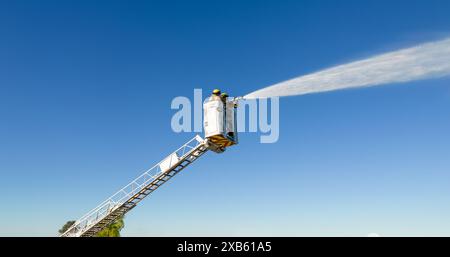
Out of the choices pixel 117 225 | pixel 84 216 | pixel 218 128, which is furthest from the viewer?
pixel 117 225

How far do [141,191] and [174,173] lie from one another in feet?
9.46

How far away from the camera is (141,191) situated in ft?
90.2

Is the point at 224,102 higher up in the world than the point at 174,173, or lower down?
higher up
